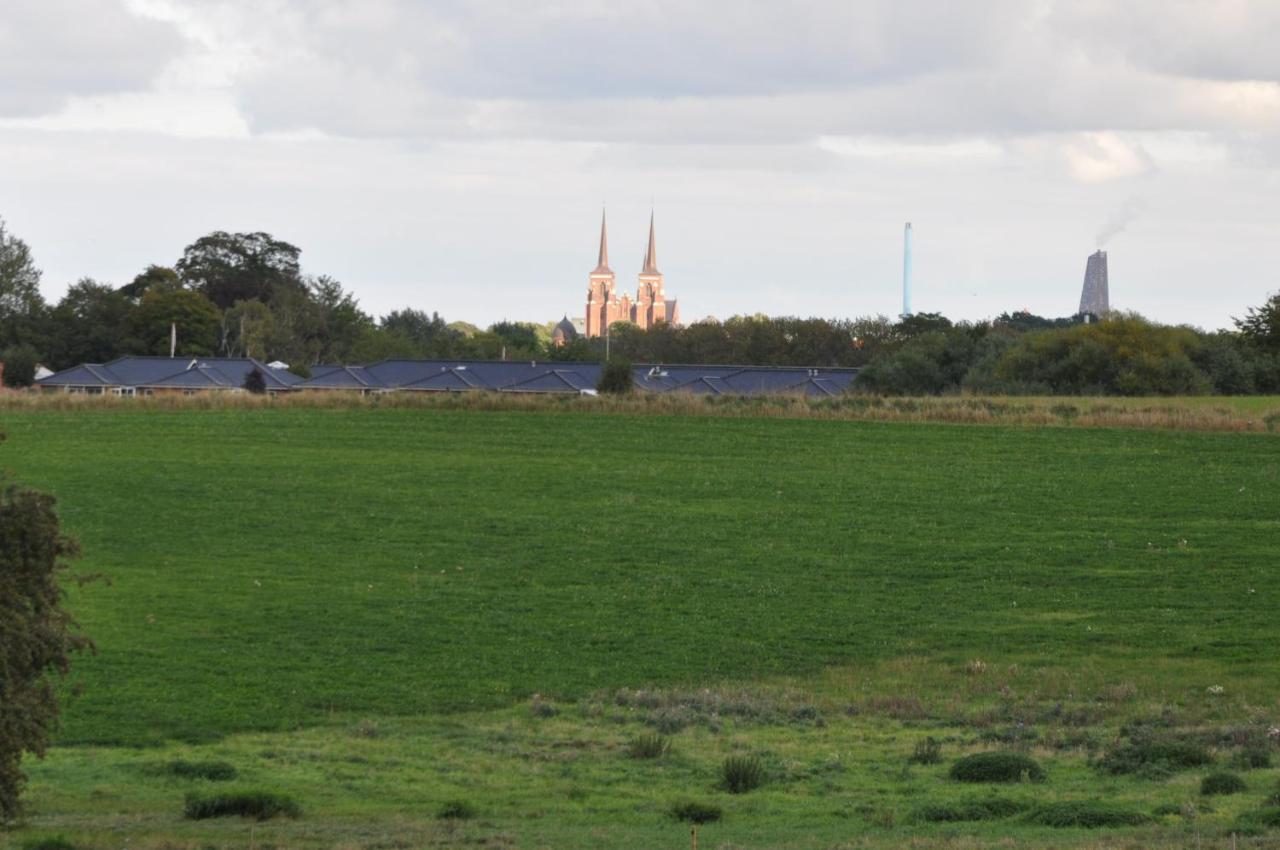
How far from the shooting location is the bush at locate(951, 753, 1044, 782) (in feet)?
62.2

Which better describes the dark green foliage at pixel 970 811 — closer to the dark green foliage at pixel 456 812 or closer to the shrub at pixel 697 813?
the shrub at pixel 697 813

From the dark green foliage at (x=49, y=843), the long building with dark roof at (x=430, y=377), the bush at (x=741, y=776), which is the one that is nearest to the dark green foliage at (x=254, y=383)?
the long building with dark roof at (x=430, y=377)

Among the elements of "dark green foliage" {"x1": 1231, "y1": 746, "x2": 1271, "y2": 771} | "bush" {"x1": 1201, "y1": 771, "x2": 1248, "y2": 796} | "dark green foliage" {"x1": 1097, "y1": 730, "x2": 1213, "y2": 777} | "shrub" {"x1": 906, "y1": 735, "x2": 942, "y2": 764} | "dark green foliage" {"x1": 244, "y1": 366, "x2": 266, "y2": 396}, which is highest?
"dark green foliage" {"x1": 244, "y1": 366, "x2": 266, "y2": 396}

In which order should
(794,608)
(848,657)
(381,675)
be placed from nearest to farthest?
(381,675) < (848,657) < (794,608)

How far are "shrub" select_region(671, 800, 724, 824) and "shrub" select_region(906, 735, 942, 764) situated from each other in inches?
162

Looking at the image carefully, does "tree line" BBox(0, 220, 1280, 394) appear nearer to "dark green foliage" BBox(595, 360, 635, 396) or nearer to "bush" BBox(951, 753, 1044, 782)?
"dark green foliage" BBox(595, 360, 635, 396)

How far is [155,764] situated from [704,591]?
1633 centimetres

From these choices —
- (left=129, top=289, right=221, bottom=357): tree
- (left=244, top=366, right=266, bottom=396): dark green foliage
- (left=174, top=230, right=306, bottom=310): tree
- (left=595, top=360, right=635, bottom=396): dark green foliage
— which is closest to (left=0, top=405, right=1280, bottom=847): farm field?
(left=595, top=360, right=635, bottom=396): dark green foliage

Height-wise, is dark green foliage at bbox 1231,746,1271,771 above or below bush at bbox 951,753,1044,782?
above

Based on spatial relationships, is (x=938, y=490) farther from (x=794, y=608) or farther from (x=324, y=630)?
(x=324, y=630)

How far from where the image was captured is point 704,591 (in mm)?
35750

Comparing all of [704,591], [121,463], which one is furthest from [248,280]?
[704,591]

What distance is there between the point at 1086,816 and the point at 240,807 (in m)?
8.29

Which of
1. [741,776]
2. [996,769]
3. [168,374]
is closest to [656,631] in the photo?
[741,776]
